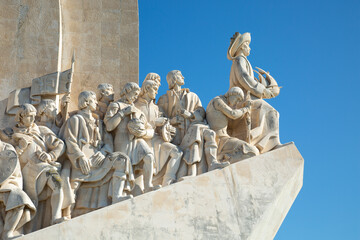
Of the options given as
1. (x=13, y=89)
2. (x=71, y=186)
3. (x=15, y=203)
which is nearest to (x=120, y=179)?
(x=71, y=186)

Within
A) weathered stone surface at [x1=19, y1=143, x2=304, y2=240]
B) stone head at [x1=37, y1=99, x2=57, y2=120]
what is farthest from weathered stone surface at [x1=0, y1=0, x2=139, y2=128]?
weathered stone surface at [x1=19, y1=143, x2=304, y2=240]

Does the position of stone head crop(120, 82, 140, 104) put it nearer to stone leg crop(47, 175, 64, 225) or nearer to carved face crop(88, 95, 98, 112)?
carved face crop(88, 95, 98, 112)

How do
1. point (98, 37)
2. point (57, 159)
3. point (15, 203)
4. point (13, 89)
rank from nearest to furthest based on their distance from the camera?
point (15, 203) → point (57, 159) → point (13, 89) → point (98, 37)

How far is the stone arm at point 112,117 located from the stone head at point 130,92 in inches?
10.9

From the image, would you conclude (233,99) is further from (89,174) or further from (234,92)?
(89,174)

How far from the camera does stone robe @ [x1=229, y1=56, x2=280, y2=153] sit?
1246 centimetres

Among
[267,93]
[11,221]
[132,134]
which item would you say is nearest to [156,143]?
[132,134]

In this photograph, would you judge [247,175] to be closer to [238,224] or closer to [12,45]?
[238,224]

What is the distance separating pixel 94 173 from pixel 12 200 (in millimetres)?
1196

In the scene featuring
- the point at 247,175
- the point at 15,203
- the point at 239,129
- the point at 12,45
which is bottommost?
the point at 15,203

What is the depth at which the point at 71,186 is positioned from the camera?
11.4 m

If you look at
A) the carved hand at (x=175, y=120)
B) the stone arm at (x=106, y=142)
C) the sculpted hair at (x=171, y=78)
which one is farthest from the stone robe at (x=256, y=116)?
the stone arm at (x=106, y=142)

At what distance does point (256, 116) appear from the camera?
1266 centimetres

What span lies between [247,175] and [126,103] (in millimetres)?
2007
